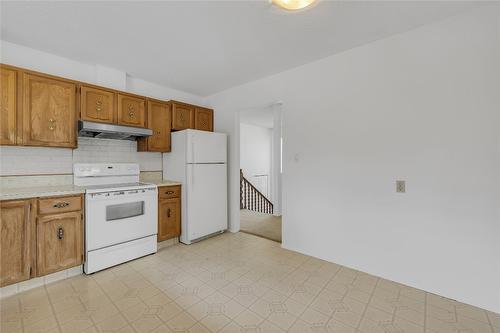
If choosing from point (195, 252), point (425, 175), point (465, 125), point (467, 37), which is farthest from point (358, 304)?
point (467, 37)

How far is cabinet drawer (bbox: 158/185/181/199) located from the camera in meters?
3.18

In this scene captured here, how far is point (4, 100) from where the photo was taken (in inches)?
87.0

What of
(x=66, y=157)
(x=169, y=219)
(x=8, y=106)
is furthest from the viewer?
(x=169, y=219)

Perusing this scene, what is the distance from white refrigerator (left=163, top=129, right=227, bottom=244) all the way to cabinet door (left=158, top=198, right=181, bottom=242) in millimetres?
79

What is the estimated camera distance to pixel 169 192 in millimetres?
3271

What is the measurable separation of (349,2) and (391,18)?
511 millimetres

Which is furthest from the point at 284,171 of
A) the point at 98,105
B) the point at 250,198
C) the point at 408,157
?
the point at 250,198

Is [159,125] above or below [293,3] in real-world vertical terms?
below

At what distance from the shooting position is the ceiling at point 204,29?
188cm

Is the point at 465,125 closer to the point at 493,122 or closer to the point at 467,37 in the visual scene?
the point at 493,122

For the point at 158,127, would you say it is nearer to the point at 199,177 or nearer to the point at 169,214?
the point at 199,177

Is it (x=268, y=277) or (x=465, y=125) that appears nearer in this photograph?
(x=465, y=125)

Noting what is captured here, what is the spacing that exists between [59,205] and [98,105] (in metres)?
1.29

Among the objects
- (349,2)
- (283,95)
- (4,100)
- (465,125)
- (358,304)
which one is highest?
(349,2)
